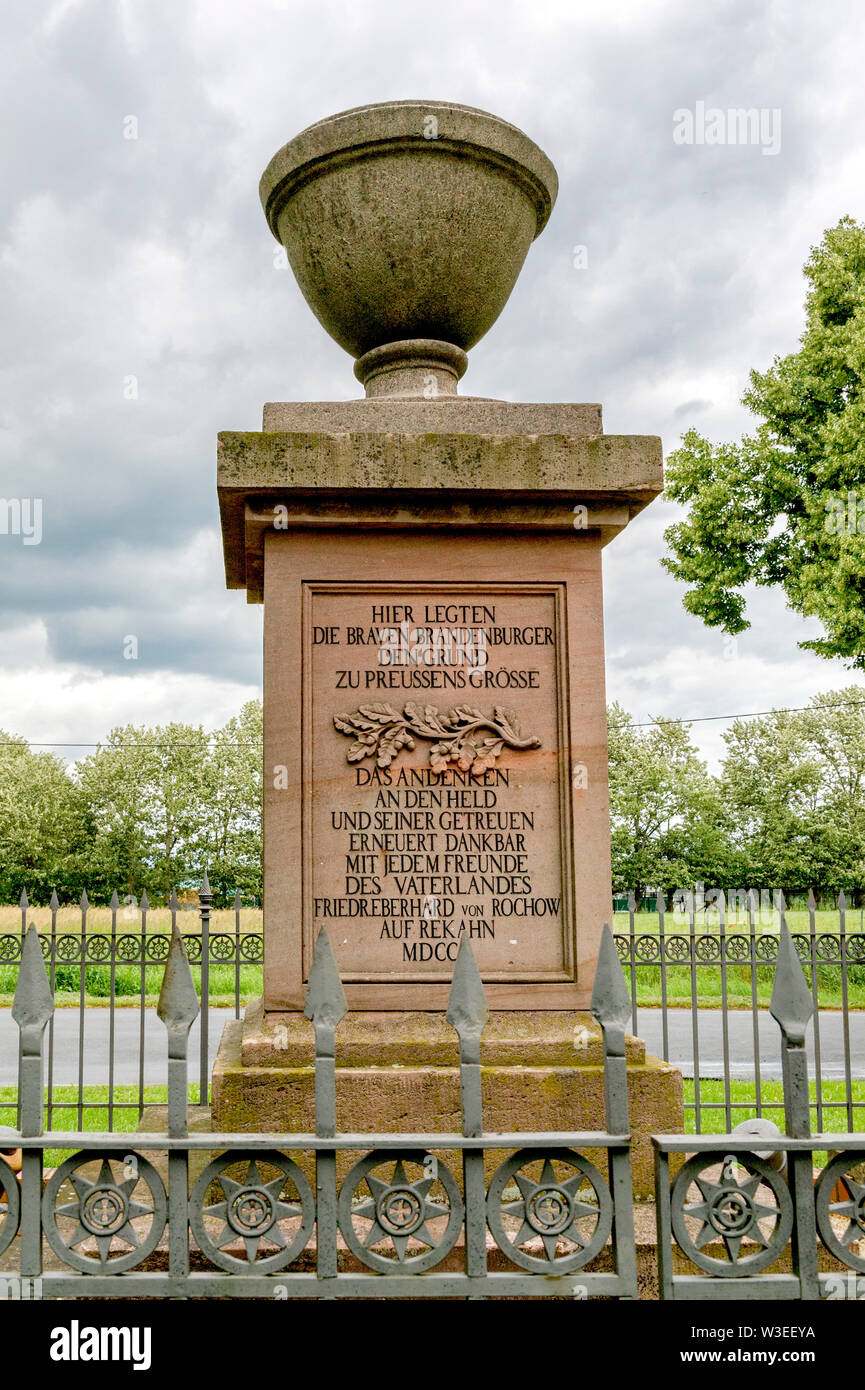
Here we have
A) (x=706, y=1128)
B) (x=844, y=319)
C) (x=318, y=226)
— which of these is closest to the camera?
(x=318, y=226)

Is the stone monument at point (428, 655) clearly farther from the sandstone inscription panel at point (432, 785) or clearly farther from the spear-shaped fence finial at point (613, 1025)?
the spear-shaped fence finial at point (613, 1025)

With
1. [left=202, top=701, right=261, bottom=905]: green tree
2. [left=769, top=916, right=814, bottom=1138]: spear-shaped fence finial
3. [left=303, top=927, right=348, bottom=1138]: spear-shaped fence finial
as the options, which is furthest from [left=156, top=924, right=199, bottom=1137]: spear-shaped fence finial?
[left=202, top=701, right=261, bottom=905]: green tree

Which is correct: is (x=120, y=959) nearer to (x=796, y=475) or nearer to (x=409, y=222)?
(x=409, y=222)

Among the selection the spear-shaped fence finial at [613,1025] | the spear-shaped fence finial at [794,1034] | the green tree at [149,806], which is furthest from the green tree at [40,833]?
the spear-shaped fence finial at [794,1034]

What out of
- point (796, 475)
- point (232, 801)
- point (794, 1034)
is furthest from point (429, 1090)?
point (232, 801)

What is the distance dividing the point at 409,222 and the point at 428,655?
1568mm

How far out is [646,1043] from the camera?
12.4 m

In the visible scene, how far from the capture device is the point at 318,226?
385cm

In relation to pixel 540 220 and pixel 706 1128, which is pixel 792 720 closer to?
pixel 706 1128

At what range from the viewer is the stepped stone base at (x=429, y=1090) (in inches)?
123

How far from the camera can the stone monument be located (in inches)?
136

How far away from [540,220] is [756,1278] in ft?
12.4

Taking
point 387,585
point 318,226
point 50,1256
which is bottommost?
point 50,1256

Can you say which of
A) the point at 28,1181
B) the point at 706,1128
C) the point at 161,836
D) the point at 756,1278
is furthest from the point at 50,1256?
the point at 161,836
